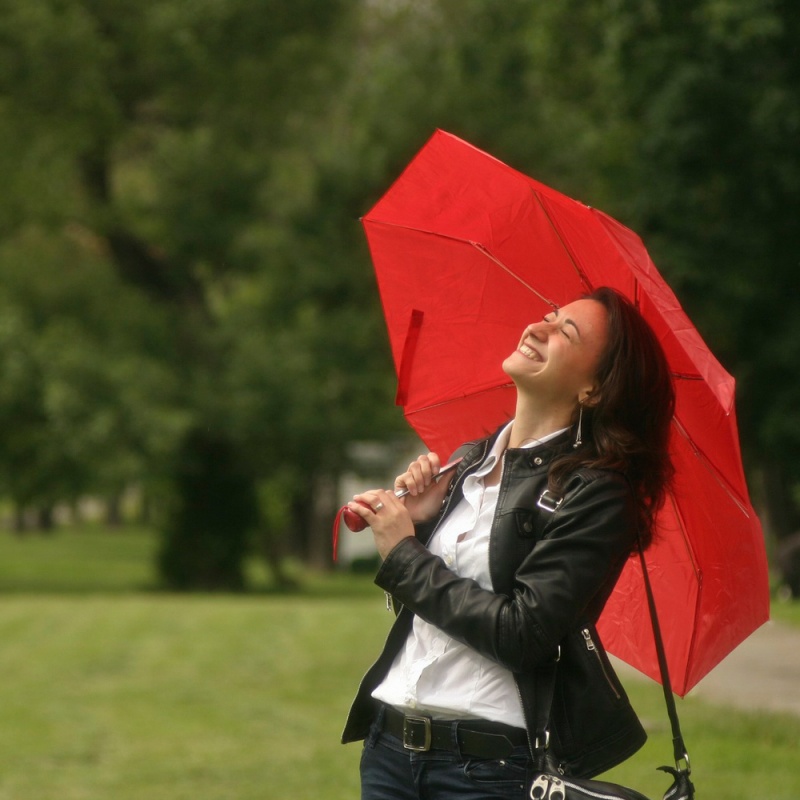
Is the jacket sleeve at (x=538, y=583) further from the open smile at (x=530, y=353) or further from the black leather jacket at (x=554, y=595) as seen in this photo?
the open smile at (x=530, y=353)

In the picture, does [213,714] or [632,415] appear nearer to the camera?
[632,415]

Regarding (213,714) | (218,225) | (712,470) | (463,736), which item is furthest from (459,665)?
(218,225)

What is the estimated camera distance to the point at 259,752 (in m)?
8.36

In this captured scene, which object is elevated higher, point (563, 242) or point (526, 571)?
point (563, 242)

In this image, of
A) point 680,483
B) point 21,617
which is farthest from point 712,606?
point 21,617

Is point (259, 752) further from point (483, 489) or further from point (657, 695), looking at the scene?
point (483, 489)

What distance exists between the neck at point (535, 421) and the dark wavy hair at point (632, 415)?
0.03 m

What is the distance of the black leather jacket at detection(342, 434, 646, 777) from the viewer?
2.64m

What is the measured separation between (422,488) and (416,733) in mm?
524

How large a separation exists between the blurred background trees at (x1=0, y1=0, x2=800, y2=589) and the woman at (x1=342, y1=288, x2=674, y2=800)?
16960 mm

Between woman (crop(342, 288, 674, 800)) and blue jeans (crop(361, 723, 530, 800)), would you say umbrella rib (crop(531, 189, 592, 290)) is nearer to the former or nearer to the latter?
woman (crop(342, 288, 674, 800))

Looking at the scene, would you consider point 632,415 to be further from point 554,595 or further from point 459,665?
point 459,665

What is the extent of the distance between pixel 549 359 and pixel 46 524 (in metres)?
67.0

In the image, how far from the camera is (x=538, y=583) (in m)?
2.64
